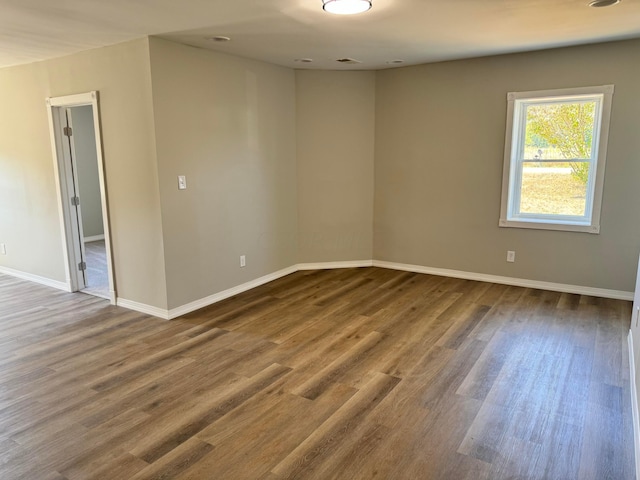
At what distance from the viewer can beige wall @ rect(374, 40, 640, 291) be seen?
14.1 feet

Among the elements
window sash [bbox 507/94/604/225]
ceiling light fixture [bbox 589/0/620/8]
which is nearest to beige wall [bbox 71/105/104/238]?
window sash [bbox 507/94/604/225]

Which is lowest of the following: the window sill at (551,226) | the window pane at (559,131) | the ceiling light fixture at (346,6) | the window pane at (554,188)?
the window sill at (551,226)

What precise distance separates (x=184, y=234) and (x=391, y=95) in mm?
3124

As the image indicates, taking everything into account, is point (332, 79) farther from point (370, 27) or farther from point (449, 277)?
point (449, 277)

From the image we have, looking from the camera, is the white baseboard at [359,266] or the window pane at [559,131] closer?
the white baseboard at [359,266]

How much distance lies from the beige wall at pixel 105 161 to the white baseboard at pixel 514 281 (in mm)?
3091

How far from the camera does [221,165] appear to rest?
4.47 meters

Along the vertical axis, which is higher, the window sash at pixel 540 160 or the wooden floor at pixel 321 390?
the window sash at pixel 540 160

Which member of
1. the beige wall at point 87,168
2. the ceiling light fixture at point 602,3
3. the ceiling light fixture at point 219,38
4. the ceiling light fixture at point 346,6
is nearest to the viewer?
the ceiling light fixture at point 346,6

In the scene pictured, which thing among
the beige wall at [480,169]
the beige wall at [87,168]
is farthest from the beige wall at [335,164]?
the beige wall at [87,168]

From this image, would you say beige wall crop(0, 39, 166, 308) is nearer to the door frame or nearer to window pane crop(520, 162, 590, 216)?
the door frame

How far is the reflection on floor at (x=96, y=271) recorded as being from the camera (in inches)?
195

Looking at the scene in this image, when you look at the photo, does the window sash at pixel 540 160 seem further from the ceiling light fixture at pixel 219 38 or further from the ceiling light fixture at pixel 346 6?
the ceiling light fixture at pixel 219 38

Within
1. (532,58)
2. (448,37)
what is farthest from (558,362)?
(532,58)
